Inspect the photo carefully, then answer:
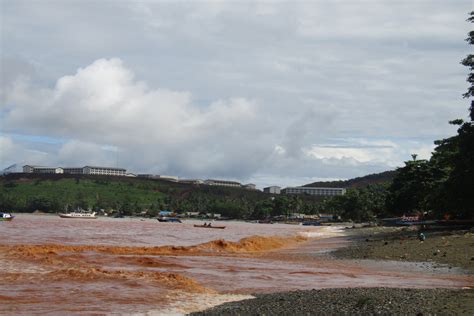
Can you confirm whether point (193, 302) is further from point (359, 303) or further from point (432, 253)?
point (432, 253)

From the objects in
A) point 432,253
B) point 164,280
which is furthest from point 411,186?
point 164,280

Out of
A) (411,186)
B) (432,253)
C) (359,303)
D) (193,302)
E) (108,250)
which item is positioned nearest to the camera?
(359,303)

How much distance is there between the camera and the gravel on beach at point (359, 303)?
578 inches

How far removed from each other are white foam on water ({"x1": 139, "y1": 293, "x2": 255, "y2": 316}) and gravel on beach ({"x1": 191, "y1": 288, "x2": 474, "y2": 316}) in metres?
0.81

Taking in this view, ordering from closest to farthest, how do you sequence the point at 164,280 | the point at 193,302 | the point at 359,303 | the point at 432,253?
the point at 359,303 < the point at 193,302 < the point at 164,280 < the point at 432,253

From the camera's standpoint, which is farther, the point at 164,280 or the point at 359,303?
the point at 164,280

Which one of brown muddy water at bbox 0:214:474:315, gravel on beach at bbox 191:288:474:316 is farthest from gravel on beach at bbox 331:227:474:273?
gravel on beach at bbox 191:288:474:316

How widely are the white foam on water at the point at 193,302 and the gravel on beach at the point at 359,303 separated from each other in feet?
2.65

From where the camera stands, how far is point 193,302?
62.0 ft

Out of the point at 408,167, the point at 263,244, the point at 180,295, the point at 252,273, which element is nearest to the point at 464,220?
the point at 263,244

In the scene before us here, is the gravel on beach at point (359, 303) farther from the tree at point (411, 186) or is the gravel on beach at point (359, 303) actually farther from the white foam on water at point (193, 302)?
the tree at point (411, 186)

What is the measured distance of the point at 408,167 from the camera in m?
90.3

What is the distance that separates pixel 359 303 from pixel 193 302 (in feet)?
19.2

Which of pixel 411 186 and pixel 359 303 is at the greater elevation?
pixel 411 186
